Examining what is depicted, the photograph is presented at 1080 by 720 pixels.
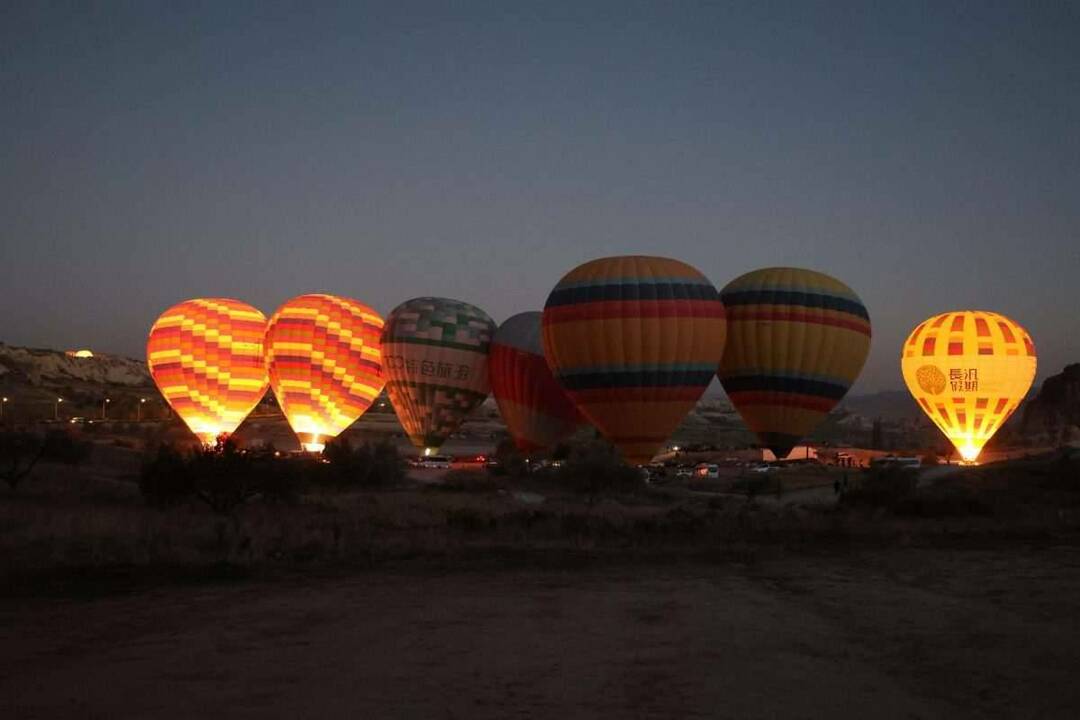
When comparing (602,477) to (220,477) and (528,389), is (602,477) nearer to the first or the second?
(528,389)

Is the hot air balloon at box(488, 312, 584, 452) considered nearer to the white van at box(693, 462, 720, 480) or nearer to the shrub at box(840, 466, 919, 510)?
the shrub at box(840, 466, 919, 510)

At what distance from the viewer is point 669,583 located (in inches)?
498

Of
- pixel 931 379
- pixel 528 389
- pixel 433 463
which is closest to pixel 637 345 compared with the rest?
pixel 528 389

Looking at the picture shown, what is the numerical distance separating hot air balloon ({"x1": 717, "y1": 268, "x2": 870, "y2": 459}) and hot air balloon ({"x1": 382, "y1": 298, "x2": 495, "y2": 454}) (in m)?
9.02

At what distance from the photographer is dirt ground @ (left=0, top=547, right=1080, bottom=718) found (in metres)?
7.18

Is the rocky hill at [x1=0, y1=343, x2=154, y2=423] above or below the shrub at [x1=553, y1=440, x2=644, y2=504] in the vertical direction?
above

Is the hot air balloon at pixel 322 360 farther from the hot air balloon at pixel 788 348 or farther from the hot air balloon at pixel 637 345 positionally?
the hot air balloon at pixel 788 348

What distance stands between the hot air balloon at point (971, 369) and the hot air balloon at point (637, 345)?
1486 centimetres

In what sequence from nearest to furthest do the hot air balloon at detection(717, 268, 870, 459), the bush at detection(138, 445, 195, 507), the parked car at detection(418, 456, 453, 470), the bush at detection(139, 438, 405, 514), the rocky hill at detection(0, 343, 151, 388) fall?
the bush at detection(139, 438, 405, 514) < the bush at detection(138, 445, 195, 507) < the hot air balloon at detection(717, 268, 870, 459) < the parked car at detection(418, 456, 453, 470) < the rocky hill at detection(0, 343, 151, 388)

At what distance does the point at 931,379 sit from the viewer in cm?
3734

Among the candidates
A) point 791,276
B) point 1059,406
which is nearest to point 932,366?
point 791,276

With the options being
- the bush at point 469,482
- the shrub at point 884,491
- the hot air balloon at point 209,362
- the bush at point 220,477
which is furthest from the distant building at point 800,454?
the bush at point 220,477

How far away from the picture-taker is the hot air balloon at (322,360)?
34781 millimetres

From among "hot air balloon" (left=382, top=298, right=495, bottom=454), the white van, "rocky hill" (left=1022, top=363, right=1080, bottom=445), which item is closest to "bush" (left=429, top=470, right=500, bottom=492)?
"hot air balloon" (left=382, top=298, right=495, bottom=454)
